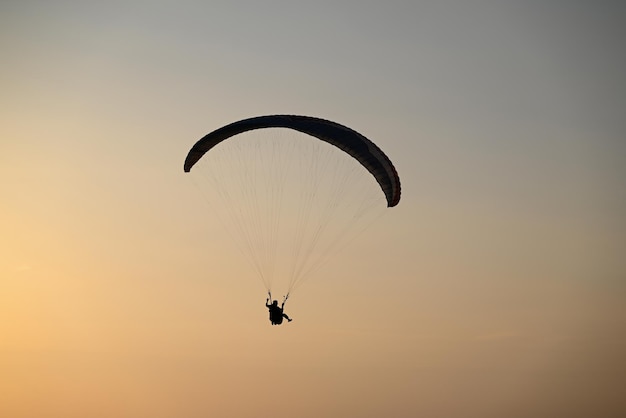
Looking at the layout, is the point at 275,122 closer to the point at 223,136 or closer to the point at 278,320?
the point at 223,136

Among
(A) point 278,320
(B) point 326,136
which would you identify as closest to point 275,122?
(B) point 326,136

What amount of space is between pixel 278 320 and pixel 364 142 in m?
10.7

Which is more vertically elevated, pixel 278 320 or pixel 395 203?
pixel 395 203

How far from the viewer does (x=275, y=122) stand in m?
103

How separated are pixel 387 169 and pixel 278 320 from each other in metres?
10.0

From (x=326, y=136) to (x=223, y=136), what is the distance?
5612 millimetres

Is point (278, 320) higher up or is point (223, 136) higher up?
point (223, 136)

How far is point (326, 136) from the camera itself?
102750mm

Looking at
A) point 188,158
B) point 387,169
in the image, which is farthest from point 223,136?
point 387,169

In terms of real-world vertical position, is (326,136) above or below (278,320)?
above

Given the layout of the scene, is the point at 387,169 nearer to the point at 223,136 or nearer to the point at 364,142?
the point at 364,142

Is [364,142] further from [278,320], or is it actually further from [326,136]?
[278,320]

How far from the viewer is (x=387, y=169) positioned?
339ft

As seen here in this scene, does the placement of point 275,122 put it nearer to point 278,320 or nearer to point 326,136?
point 326,136
